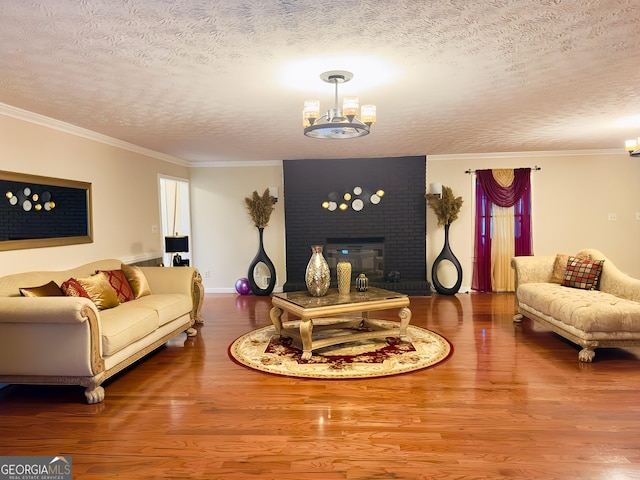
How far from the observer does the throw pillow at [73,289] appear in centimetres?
372

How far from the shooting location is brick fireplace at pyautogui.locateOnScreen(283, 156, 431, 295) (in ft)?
24.4

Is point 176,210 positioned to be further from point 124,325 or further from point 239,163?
point 124,325

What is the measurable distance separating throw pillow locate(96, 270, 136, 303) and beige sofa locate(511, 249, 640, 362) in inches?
167

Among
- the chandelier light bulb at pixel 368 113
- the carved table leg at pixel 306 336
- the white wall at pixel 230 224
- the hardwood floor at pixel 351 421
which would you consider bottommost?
the hardwood floor at pixel 351 421

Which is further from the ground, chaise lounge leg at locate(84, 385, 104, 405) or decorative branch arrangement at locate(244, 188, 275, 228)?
decorative branch arrangement at locate(244, 188, 275, 228)

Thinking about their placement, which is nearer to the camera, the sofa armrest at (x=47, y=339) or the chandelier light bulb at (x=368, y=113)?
the sofa armrest at (x=47, y=339)

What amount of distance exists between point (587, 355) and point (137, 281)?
4.38m

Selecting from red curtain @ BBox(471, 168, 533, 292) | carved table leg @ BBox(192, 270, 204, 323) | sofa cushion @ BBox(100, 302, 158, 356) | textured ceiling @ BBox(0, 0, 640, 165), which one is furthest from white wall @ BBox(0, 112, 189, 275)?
red curtain @ BBox(471, 168, 533, 292)

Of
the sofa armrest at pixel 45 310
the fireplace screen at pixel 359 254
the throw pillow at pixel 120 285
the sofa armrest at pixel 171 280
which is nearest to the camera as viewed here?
the sofa armrest at pixel 45 310

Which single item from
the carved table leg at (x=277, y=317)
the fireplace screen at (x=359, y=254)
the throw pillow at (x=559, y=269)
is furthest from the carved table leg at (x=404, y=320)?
the fireplace screen at (x=359, y=254)

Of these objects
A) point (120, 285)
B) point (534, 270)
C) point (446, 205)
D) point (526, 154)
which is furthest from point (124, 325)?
point (526, 154)

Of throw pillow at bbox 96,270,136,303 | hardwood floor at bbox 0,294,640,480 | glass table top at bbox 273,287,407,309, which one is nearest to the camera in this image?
hardwood floor at bbox 0,294,640,480

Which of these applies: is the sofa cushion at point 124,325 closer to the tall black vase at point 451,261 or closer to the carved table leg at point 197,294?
the carved table leg at point 197,294

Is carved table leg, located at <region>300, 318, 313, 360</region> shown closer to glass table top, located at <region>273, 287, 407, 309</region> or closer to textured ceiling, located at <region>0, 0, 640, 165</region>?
glass table top, located at <region>273, 287, 407, 309</region>
